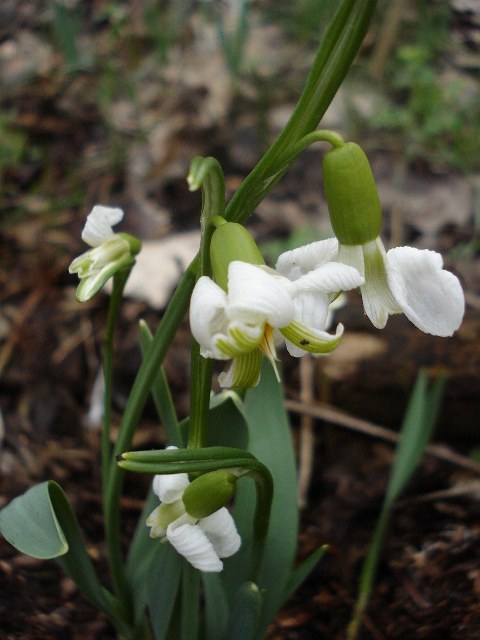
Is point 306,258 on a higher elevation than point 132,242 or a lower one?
higher

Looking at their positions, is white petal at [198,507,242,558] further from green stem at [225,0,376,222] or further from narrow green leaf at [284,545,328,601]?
green stem at [225,0,376,222]

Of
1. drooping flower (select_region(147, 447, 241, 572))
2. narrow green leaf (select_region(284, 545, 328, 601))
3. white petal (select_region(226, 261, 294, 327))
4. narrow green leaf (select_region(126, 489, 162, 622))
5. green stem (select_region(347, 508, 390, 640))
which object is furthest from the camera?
green stem (select_region(347, 508, 390, 640))

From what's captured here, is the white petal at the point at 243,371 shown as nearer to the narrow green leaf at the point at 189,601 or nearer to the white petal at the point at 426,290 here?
the white petal at the point at 426,290

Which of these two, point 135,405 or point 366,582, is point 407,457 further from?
point 135,405

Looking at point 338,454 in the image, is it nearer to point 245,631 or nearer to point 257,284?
point 245,631

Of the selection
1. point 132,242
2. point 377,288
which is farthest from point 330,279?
point 132,242

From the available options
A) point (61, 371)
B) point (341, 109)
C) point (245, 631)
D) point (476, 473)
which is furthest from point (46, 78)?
point (245, 631)

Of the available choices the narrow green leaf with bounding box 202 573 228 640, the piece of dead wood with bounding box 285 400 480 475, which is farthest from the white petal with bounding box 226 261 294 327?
the piece of dead wood with bounding box 285 400 480 475
